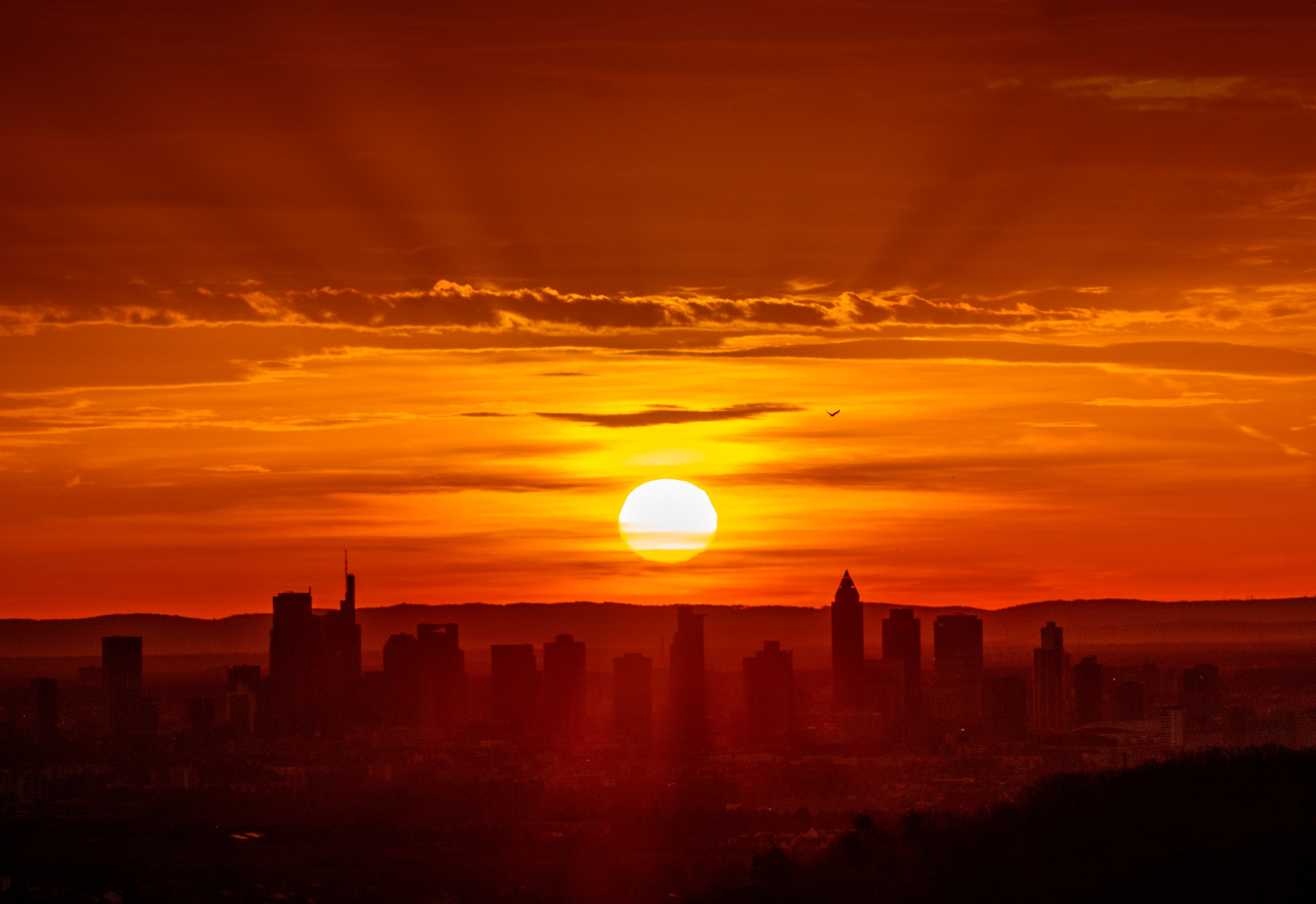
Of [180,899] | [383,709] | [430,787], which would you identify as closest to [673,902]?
[180,899]

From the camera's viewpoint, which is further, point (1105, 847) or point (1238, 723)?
point (1238, 723)

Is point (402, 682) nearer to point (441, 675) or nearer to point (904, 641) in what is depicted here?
point (441, 675)

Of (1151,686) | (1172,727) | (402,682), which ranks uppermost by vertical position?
(402,682)

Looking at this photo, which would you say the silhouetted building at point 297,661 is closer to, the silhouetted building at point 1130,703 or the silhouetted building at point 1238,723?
the silhouetted building at point 1130,703

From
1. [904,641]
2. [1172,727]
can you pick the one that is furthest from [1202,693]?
[904,641]

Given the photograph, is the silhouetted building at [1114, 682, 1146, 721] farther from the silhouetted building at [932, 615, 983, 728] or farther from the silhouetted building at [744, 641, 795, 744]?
the silhouetted building at [744, 641, 795, 744]

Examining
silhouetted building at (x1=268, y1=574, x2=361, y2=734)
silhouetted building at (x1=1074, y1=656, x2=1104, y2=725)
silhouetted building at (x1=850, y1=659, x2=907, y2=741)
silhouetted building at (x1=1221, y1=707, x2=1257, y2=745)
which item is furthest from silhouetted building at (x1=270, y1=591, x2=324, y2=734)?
silhouetted building at (x1=1221, y1=707, x2=1257, y2=745)

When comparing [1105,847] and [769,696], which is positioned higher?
[769,696]
